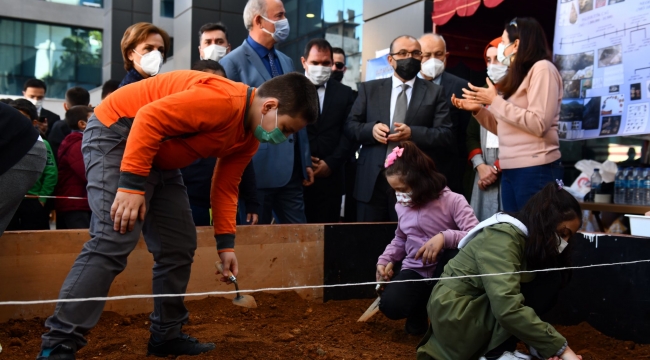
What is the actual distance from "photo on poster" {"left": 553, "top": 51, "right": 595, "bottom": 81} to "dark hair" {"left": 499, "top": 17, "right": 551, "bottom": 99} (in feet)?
3.42

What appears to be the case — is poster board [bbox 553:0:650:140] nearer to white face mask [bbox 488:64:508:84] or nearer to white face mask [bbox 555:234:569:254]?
white face mask [bbox 488:64:508:84]

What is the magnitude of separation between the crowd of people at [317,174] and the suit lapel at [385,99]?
0.01m

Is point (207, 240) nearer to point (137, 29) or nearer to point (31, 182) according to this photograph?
Result: point (31, 182)

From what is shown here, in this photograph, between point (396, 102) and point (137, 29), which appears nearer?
point (137, 29)

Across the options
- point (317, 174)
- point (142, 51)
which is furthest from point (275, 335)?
point (142, 51)

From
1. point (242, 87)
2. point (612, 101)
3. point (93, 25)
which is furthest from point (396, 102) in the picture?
point (93, 25)

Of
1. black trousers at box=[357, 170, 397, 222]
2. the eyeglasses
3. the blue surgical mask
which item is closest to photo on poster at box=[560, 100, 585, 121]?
the eyeglasses

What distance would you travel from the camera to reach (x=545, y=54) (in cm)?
419

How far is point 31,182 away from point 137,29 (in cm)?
180

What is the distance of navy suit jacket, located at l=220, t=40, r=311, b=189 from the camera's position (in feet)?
15.8

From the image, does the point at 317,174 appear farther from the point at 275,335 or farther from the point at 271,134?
the point at 271,134

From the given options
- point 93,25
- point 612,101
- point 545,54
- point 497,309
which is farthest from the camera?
point 93,25

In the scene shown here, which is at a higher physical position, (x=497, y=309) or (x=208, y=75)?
(x=208, y=75)

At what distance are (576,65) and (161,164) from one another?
3.78m
